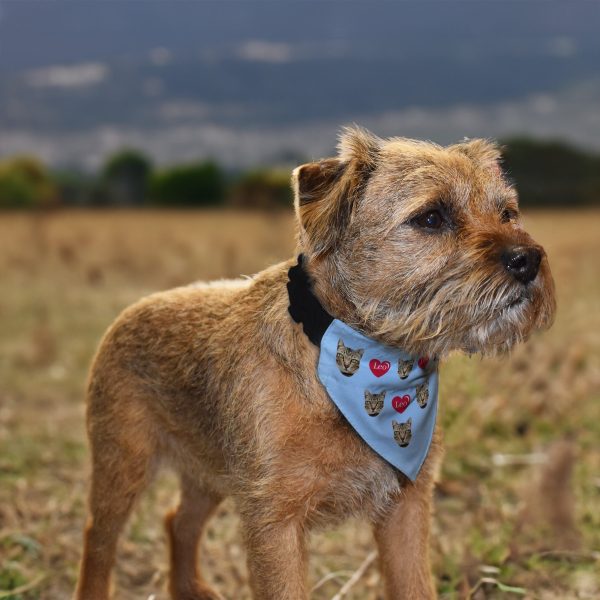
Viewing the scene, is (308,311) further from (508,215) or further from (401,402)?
(508,215)

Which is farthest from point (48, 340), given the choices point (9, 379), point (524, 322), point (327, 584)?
point (524, 322)

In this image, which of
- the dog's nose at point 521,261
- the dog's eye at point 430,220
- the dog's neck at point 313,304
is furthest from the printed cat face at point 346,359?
the dog's nose at point 521,261

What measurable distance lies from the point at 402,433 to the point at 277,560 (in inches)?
30.5

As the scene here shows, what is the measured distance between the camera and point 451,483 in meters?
7.20

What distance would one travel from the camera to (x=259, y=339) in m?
4.12

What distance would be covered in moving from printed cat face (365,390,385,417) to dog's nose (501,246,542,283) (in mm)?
846

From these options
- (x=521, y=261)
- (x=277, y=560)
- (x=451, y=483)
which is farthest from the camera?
(x=451, y=483)

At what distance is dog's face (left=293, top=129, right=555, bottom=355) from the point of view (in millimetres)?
3684

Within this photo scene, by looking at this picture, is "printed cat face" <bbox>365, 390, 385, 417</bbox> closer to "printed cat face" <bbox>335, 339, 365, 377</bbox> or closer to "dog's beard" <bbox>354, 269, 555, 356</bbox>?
"printed cat face" <bbox>335, 339, 365, 377</bbox>

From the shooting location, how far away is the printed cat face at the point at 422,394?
431 cm

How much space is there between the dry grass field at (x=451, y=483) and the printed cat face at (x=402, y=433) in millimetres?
1084

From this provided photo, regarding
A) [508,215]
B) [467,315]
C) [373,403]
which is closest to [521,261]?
[467,315]

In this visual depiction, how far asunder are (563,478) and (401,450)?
235 centimetres

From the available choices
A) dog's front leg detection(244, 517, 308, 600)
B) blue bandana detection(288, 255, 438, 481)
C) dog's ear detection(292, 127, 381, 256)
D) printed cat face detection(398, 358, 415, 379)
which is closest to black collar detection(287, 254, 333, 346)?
blue bandana detection(288, 255, 438, 481)
